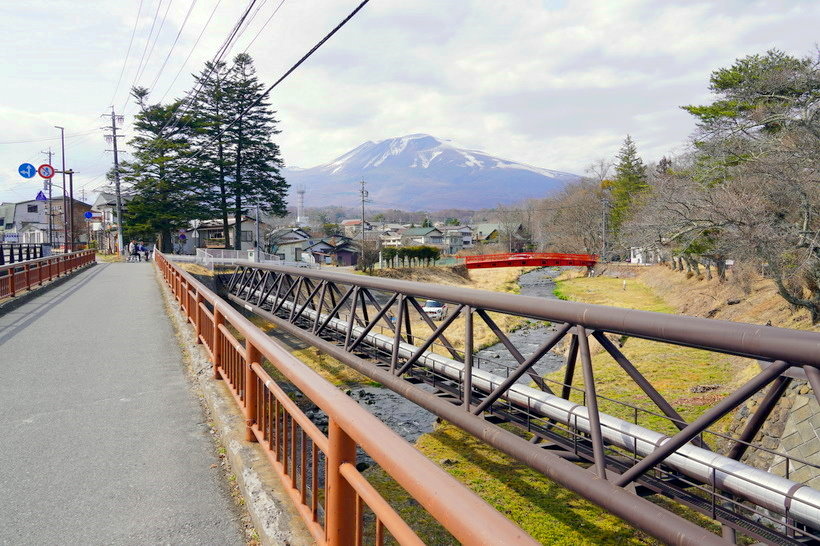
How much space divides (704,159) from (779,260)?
11734mm

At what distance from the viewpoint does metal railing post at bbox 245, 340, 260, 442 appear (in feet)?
14.5

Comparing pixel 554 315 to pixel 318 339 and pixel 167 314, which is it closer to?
pixel 318 339

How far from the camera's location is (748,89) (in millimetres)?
27516

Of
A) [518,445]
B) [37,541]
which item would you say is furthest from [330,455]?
[518,445]

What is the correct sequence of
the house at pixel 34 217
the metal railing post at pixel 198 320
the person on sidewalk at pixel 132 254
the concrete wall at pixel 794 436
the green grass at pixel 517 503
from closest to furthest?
the green grass at pixel 517 503 → the concrete wall at pixel 794 436 → the metal railing post at pixel 198 320 → the person on sidewalk at pixel 132 254 → the house at pixel 34 217

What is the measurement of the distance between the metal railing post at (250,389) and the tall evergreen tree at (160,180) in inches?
1920

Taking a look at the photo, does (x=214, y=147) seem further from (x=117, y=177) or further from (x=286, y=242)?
(x=286, y=242)

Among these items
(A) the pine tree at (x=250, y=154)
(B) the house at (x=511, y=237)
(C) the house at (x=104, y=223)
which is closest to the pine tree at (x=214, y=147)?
(A) the pine tree at (x=250, y=154)

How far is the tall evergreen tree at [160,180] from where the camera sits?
48.3 metres

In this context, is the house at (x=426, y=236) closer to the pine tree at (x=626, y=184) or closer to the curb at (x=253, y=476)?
the pine tree at (x=626, y=184)

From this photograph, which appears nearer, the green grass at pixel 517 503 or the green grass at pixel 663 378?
the green grass at pixel 517 503

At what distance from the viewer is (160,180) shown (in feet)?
159

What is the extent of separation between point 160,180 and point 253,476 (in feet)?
167

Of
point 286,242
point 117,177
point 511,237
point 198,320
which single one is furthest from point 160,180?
point 511,237
